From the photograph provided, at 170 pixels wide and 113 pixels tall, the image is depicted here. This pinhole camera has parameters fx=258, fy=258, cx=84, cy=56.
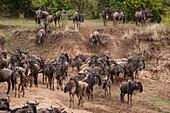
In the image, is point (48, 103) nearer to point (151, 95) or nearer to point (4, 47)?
point (151, 95)

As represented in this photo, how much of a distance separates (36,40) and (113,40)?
825cm

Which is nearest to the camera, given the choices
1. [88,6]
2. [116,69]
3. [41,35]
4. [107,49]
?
[116,69]

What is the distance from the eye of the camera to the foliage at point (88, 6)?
32.1 meters

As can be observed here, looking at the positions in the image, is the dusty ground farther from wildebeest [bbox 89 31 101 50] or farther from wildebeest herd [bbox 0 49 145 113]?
wildebeest [bbox 89 31 101 50]

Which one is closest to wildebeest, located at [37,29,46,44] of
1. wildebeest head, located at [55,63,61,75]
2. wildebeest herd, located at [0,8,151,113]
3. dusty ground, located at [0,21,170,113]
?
dusty ground, located at [0,21,170,113]

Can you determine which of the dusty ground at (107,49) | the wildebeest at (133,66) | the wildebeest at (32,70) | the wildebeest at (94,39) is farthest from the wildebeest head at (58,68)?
the wildebeest at (94,39)

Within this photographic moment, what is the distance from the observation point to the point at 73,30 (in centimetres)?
2794

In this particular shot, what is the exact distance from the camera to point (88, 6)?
3762cm

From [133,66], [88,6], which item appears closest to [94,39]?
[133,66]

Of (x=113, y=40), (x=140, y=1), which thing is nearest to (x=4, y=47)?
(x=113, y=40)

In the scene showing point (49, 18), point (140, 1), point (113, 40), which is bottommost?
point (113, 40)

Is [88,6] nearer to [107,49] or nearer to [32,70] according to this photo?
[107,49]

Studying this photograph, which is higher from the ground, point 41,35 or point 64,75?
point 41,35

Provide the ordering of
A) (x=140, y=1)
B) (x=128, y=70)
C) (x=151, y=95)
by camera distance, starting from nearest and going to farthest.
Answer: (x=151, y=95)
(x=128, y=70)
(x=140, y=1)
